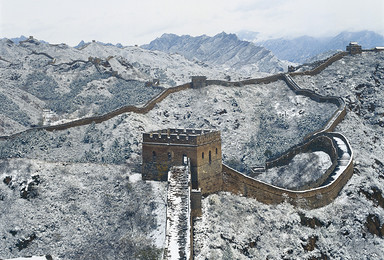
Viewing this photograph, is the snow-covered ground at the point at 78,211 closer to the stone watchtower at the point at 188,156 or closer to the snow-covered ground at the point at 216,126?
the stone watchtower at the point at 188,156

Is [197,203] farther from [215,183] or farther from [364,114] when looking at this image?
[364,114]

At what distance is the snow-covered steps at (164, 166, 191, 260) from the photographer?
30453 mm

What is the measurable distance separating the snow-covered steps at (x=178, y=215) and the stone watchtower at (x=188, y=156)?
0.92 m

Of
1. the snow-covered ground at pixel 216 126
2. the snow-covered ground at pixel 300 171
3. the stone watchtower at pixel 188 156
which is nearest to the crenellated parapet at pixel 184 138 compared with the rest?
the stone watchtower at pixel 188 156

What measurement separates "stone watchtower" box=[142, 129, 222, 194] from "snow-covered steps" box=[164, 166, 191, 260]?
0.92 metres

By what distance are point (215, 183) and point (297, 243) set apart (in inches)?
267

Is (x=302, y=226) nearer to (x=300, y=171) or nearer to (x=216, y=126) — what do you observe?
(x=300, y=171)

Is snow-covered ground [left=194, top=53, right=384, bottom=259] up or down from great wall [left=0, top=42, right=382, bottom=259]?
down

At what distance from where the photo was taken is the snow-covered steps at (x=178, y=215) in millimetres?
30453

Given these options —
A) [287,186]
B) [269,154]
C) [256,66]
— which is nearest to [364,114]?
[269,154]

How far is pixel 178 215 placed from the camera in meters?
33.9

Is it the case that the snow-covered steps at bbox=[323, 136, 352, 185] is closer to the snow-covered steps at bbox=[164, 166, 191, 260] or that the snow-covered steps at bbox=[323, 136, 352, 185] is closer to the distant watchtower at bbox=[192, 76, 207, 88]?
the snow-covered steps at bbox=[164, 166, 191, 260]

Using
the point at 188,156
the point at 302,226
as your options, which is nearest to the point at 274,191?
the point at 302,226

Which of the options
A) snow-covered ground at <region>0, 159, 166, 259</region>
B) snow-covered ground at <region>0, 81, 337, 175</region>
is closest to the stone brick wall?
snow-covered ground at <region>0, 159, 166, 259</region>
